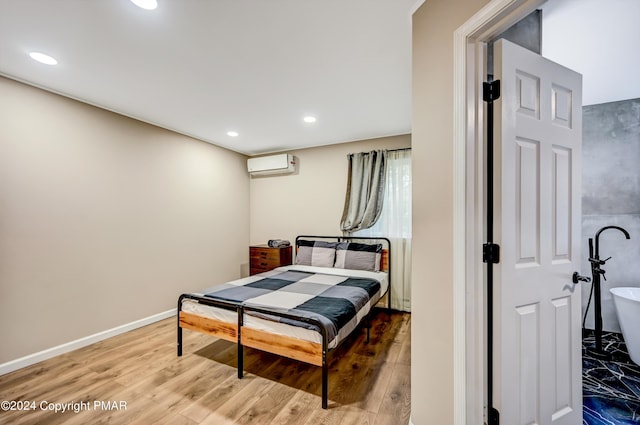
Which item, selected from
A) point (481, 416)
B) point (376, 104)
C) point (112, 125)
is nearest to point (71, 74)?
point (112, 125)

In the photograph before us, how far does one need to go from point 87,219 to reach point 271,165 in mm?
2539

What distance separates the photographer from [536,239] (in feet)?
4.20

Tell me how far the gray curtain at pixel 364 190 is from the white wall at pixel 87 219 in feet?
7.45

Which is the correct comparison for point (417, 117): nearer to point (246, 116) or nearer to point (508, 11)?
point (508, 11)

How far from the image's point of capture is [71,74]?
216cm

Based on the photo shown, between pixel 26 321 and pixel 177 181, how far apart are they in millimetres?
2026

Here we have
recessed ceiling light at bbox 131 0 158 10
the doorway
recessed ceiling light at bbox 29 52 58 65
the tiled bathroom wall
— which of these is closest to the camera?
the doorway

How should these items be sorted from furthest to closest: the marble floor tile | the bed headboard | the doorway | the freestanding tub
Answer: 1. the bed headboard
2. the freestanding tub
3. the marble floor tile
4. the doorway

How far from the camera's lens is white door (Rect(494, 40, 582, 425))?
1201 mm

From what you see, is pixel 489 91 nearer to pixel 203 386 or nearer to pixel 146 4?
pixel 146 4

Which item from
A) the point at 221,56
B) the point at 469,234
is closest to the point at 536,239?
the point at 469,234

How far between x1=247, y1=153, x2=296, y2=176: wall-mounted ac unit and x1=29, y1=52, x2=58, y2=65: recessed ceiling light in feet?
8.95

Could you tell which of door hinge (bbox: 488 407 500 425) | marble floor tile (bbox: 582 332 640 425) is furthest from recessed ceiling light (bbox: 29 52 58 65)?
marble floor tile (bbox: 582 332 640 425)

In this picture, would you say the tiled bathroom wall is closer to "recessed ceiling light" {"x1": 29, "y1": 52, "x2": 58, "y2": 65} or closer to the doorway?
the doorway
